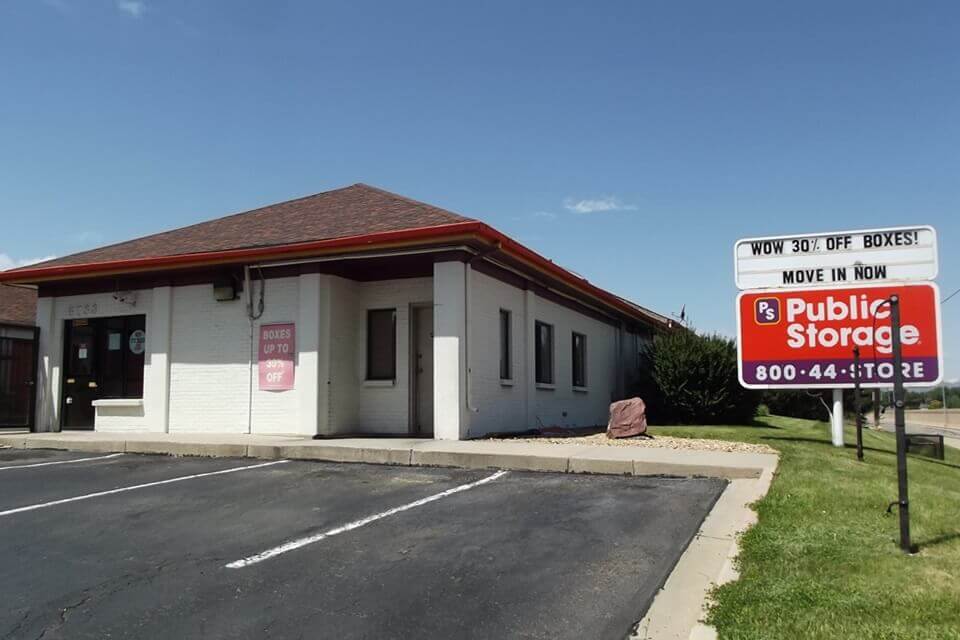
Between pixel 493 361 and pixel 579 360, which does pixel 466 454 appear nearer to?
pixel 493 361

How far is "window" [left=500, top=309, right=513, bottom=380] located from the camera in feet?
49.1

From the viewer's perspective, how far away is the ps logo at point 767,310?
40.4ft

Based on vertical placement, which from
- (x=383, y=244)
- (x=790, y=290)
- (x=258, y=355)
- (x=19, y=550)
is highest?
(x=383, y=244)

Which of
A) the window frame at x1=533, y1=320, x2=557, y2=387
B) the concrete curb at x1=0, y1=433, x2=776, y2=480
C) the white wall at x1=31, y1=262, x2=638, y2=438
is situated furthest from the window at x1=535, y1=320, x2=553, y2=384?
the concrete curb at x1=0, y1=433, x2=776, y2=480

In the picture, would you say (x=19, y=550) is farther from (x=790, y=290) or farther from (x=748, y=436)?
(x=748, y=436)

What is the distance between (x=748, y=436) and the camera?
13914 millimetres

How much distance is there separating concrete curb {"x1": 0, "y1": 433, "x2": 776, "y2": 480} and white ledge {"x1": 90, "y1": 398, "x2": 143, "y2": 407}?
1.94m

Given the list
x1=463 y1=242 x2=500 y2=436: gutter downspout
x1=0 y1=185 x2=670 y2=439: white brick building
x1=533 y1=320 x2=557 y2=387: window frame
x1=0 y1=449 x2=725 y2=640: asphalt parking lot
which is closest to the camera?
x1=0 y1=449 x2=725 y2=640: asphalt parking lot

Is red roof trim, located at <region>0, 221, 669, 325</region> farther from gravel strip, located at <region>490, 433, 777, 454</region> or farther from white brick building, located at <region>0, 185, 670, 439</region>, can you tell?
gravel strip, located at <region>490, 433, 777, 454</region>

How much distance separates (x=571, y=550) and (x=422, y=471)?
168 inches

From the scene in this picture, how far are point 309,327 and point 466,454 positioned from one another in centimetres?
480

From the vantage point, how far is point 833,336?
1185 centimetres

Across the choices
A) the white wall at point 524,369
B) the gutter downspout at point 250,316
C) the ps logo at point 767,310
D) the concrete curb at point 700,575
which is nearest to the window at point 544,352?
the white wall at point 524,369

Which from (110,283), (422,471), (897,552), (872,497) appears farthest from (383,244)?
(897,552)
